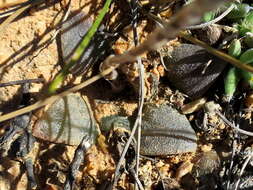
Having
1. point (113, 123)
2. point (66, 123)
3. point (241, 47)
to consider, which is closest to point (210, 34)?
point (241, 47)

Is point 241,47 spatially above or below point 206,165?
above

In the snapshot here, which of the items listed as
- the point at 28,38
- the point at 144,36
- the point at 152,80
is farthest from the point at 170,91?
the point at 28,38

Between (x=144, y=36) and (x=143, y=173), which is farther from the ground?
(x=144, y=36)

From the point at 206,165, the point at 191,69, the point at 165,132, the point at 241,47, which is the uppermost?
the point at 241,47

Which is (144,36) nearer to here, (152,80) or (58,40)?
(152,80)

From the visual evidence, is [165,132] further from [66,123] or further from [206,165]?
[66,123]

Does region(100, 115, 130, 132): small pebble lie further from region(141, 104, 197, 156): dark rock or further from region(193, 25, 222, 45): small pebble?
region(193, 25, 222, 45): small pebble

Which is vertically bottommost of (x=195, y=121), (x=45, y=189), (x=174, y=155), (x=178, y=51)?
(x=45, y=189)
